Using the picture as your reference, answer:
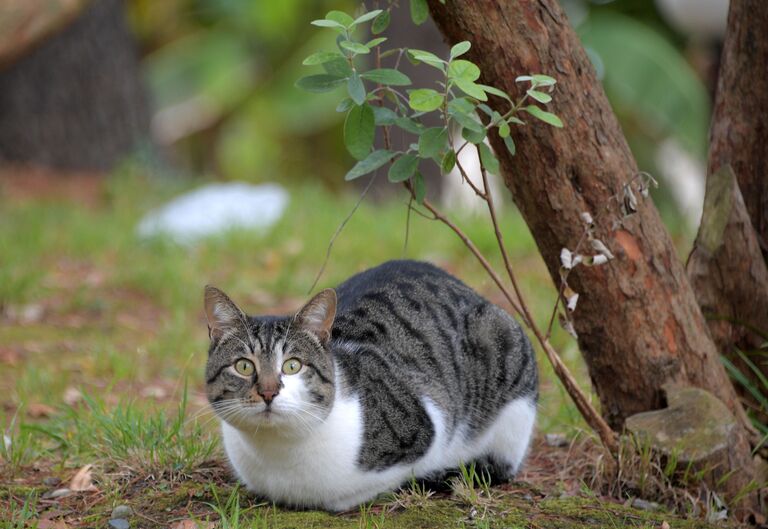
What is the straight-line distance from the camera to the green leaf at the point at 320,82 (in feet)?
9.32

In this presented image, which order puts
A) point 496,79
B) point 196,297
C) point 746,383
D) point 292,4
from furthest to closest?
point 292,4 → point 196,297 → point 746,383 → point 496,79

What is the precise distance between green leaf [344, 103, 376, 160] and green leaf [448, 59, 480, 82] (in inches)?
13.8

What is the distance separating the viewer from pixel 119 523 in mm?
2939

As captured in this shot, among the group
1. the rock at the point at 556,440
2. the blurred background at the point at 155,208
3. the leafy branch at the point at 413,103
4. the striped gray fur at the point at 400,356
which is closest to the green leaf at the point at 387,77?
the leafy branch at the point at 413,103

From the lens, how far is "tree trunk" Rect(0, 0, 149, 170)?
8.64 metres

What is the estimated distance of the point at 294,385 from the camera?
283cm

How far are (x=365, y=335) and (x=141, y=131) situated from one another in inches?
248

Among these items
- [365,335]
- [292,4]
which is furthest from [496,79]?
[292,4]

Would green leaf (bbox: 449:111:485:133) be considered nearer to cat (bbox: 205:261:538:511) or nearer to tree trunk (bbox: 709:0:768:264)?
cat (bbox: 205:261:538:511)

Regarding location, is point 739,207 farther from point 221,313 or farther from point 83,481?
point 83,481

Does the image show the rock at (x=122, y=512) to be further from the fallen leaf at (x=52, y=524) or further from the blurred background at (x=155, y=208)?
the blurred background at (x=155, y=208)

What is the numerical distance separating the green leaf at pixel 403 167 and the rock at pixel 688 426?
1177mm

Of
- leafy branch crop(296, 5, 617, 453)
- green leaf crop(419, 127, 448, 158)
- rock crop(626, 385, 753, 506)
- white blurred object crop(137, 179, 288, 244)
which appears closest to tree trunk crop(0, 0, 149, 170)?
white blurred object crop(137, 179, 288, 244)

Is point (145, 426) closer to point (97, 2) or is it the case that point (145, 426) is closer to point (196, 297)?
point (196, 297)
